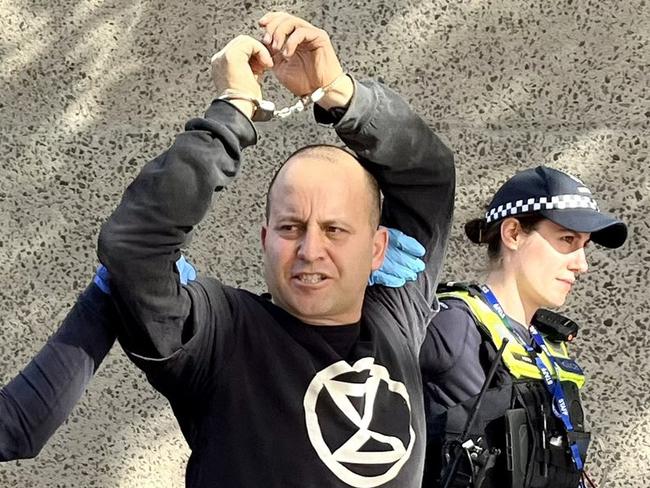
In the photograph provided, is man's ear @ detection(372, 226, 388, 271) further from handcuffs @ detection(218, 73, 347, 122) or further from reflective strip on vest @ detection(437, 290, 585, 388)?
reflective strip on vest @ detection(437, 290, 585, 388)

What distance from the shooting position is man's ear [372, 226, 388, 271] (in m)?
2.26

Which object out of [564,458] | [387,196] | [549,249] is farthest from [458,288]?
[387,196]

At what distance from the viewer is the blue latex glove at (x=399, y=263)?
2.33 m

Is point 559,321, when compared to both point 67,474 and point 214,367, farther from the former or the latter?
point 67,474

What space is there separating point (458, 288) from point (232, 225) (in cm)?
123

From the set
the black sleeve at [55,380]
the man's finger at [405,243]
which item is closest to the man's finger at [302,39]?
the man's finger at [405,243]

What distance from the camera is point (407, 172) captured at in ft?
7.65

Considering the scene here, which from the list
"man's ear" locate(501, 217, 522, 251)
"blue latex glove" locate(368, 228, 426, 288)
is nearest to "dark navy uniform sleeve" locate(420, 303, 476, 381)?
"man's ear" locate(501, 217, 522, 251)

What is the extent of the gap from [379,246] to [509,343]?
79 centimetres

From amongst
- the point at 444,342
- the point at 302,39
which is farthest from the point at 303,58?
the point at 444,342

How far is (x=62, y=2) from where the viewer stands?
4105mm

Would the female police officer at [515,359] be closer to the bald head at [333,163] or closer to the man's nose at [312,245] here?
the bald head at [333,163]

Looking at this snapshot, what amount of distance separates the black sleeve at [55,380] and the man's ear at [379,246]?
569mm

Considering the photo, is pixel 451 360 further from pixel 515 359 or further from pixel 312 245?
pixel 312 245
